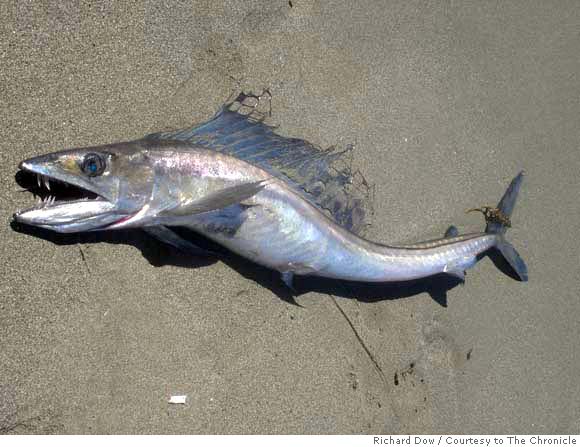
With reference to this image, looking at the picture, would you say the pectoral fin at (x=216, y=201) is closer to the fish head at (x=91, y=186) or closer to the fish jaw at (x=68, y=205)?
the fish head at (x=91, y=186)

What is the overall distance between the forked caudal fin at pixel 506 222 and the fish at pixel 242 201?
304 millimetres

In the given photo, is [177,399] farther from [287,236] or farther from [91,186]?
[91,186]

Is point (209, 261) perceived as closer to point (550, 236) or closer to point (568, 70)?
point (550, 236)

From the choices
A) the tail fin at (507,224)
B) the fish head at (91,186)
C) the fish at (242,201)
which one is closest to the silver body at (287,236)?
the fish at (242,201)

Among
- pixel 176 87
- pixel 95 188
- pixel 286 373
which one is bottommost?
pixel 286 373

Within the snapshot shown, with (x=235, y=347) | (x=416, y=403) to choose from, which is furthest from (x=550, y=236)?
(x=235, y=347)

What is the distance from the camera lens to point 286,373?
3207 millimetres

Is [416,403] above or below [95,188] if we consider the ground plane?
below

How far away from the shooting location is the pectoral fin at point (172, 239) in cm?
273

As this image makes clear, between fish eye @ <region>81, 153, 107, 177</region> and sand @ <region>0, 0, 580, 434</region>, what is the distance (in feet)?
1.55

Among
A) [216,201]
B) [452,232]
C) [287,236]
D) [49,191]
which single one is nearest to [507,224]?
[452,232]

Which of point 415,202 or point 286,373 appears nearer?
point 286,373
